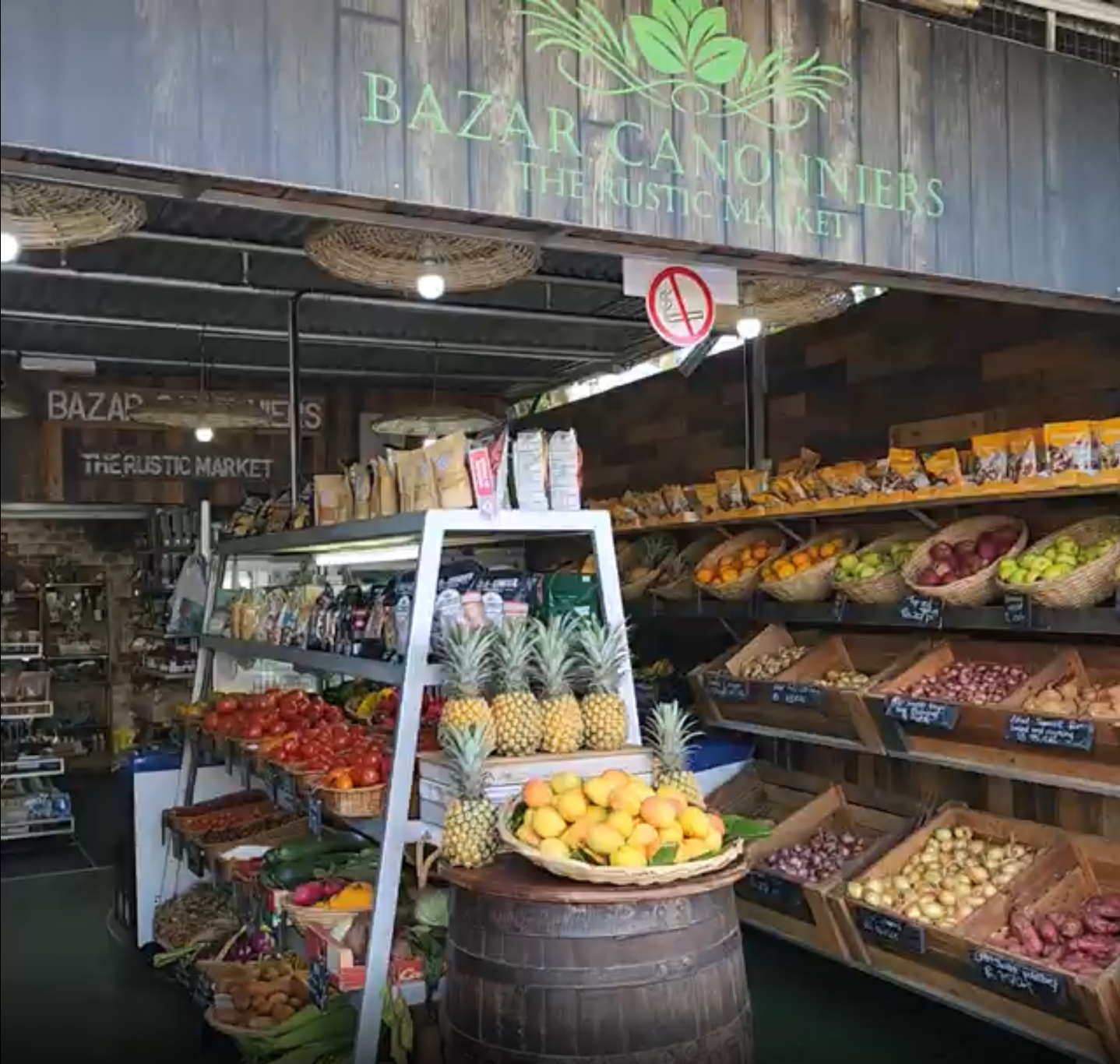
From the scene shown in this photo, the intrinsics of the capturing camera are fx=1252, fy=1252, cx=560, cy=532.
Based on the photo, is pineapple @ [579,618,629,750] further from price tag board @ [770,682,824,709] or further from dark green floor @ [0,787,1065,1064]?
price tag board @ [770,682,824,709]

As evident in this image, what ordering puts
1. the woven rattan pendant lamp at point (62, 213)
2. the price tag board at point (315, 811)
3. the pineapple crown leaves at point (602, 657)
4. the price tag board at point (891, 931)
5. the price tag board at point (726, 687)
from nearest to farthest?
1. the woven rattan pendant lamp at point (62, 213)
2. the pineapple crown leaves at point (602, 657)
3. the price tag board at point (315, 811)
4. the price tag board at point (891, 931)
5. the price tag board at point (726, 687)

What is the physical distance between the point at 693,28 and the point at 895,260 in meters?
0.83

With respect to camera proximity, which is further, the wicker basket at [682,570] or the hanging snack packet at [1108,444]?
the wicker basket at [682,570]

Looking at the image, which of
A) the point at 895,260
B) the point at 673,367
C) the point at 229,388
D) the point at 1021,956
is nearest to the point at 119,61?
the point at 895,260

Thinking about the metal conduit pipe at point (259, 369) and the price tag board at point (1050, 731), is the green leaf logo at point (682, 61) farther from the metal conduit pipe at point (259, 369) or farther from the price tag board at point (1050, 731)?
the price tag board at point (1050, 731)

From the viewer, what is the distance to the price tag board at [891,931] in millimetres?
4234

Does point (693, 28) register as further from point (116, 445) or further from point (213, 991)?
point (213, 991)

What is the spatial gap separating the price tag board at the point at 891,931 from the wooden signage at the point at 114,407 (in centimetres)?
308

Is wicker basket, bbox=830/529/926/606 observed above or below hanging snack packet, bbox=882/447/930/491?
below

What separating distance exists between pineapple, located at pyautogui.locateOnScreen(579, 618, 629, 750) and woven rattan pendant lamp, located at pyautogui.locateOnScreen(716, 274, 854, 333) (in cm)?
119

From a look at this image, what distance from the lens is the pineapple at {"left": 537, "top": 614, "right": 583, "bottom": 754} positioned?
11.4 ft

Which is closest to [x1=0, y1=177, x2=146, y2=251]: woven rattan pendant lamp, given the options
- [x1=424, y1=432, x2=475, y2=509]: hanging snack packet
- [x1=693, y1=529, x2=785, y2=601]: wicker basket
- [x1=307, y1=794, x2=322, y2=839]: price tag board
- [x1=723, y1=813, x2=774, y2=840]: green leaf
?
[x1=424, y1=432, x2=475, y2=509]: hanging snack packet

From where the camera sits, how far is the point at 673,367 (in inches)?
304

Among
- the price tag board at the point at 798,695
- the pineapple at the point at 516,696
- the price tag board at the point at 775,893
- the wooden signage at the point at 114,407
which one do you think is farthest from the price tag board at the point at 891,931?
the wooden signage at the point at 114,407
